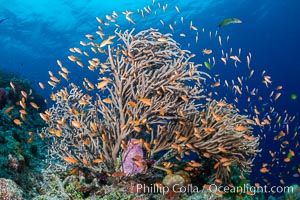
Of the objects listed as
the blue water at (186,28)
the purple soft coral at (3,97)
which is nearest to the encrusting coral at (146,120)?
the purple soft coral at (3,97)

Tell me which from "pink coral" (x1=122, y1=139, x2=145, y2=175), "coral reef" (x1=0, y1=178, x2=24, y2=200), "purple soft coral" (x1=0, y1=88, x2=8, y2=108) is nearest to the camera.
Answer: "coral reef" (x1=0, y1=178, x2=24, y2=200)

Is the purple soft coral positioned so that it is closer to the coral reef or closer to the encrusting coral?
the encrusting coral

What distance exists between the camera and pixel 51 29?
3934cm

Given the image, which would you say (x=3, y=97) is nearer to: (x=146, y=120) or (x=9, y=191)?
(x=146, y=120)

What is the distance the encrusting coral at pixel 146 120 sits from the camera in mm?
5102

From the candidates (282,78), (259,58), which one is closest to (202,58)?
(259,58)

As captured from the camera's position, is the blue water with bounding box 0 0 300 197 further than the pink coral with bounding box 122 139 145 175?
Yes

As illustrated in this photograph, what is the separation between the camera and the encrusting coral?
5.10 metres

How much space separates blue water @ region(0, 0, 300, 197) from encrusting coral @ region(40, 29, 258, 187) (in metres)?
19.7

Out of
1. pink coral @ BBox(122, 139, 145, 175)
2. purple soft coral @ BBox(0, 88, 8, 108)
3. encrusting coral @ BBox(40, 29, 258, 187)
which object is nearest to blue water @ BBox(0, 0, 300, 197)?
purple soft coral @ BBox(0, 88, 8, 108)

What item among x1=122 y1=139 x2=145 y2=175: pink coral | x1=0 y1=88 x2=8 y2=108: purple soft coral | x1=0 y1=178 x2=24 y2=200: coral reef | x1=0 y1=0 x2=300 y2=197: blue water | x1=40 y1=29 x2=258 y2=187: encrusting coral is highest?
x1=0 y1=0 x2=300 y2=197: blue water

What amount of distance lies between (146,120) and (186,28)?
39263mm

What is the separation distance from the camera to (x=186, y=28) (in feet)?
137

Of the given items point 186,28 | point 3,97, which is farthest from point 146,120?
point 186,28
